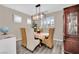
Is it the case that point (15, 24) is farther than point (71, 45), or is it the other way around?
point (71, 45)

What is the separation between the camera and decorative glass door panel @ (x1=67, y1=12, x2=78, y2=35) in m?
2.15

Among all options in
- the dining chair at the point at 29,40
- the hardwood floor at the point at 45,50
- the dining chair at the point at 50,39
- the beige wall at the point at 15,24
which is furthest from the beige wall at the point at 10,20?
the dining chair at the point at 50,39

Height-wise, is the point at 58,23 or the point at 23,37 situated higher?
the point at 58,23

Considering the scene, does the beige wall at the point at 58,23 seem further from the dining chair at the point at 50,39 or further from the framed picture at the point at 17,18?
the framed picture at the point at 17,18

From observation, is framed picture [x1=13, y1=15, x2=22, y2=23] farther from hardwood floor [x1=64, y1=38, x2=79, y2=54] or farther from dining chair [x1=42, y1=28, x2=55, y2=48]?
hardwood floor [x1=64, y1=38, x2=79, y2=54]

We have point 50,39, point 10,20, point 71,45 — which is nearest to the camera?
point 10,20

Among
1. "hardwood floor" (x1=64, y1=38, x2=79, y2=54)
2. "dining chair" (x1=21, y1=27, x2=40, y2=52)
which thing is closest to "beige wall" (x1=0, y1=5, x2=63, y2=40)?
"dining chair" (x1=21, y1=27, x2=40, y2=52)

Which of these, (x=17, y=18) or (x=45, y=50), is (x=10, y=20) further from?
(x=45, y=50)

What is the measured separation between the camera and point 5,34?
196 centimetres

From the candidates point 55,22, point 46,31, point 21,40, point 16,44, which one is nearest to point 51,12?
point 55,22

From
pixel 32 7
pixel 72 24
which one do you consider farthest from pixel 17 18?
pixel 72 24

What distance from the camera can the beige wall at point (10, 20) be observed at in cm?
187

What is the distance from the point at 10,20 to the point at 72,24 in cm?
136

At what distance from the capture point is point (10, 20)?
1.96 m
